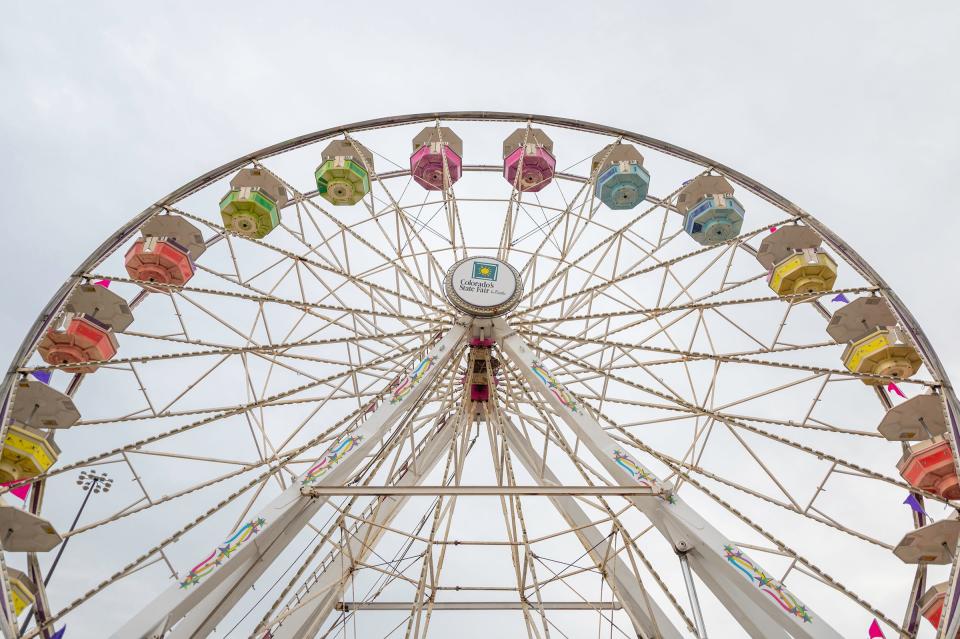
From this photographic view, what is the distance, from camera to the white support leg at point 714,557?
224 inches

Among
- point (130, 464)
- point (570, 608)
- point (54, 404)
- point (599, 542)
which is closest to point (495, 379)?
point (599, 542)

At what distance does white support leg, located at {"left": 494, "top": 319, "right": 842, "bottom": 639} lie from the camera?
570 cm

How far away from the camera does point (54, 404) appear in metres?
8.52

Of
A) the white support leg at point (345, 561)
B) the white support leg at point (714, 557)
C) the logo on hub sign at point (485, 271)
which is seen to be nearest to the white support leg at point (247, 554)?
the white support leg at point (345, 561)

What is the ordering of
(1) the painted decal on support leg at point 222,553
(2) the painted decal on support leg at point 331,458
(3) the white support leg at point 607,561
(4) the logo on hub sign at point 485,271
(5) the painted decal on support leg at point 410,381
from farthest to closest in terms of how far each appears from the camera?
(4) the logo on hub sign at point 485,271 → (3) the white support leg at point 607,561 → (5) the painted decal on support leg at point 410,381 → (2) the painted decal on support leg at point 331,458 → (1) the painted decal on support leg at point 222,553

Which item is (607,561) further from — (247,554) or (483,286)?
(247,554)

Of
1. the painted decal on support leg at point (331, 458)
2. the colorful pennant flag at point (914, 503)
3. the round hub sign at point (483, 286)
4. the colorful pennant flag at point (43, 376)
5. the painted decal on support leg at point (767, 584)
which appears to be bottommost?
the painted decal on support leg at point (767, 584)

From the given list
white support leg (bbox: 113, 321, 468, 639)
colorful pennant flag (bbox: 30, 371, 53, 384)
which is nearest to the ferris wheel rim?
colorful pennant flag (bbox: 30, 371, 53, 384)

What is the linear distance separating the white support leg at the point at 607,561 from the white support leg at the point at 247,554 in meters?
2.67

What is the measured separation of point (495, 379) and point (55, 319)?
651cm

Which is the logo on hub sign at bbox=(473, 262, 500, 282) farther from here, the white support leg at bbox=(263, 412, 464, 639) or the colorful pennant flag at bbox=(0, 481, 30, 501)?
the colorful pennant flag at bbox=(0, 481, 30, 501)

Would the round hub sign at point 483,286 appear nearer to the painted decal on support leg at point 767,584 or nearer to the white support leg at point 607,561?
the white support leg at point 607,561

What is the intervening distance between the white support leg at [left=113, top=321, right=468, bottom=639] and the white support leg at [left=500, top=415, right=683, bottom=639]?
105 inches

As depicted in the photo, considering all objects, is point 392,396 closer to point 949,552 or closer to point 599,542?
point 599,542
